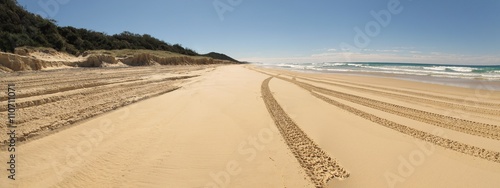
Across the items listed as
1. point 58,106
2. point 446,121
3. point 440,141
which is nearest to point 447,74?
point 446,121

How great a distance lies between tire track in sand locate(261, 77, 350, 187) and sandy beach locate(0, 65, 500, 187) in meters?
0.02

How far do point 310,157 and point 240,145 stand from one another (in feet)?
3.79

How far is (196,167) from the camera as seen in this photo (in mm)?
3480

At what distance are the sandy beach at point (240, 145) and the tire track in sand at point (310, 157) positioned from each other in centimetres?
2

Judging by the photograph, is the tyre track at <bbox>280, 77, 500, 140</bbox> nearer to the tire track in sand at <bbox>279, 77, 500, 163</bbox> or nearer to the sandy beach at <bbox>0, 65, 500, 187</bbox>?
the sandy beach at <bbox>0, 65, 500, 187</bbox>

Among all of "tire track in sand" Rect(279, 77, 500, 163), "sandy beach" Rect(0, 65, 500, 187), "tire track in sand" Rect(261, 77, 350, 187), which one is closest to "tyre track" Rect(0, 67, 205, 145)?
"sandy beach" Rect(0, 65, 500, 187)

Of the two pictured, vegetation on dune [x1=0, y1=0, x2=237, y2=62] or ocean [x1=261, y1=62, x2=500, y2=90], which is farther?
vegetation on dune [x1=0, y1=0, x2=237, y2=62]

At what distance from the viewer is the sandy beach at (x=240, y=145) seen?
324 centimetres

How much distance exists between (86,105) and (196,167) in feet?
14.8

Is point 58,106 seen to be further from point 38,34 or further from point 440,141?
point 38,34

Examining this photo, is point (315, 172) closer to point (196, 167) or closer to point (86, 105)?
point (196, 167)

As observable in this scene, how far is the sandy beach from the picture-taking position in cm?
324

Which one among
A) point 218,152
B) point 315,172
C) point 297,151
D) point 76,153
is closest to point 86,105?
point 76,153

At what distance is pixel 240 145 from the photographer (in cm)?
437
